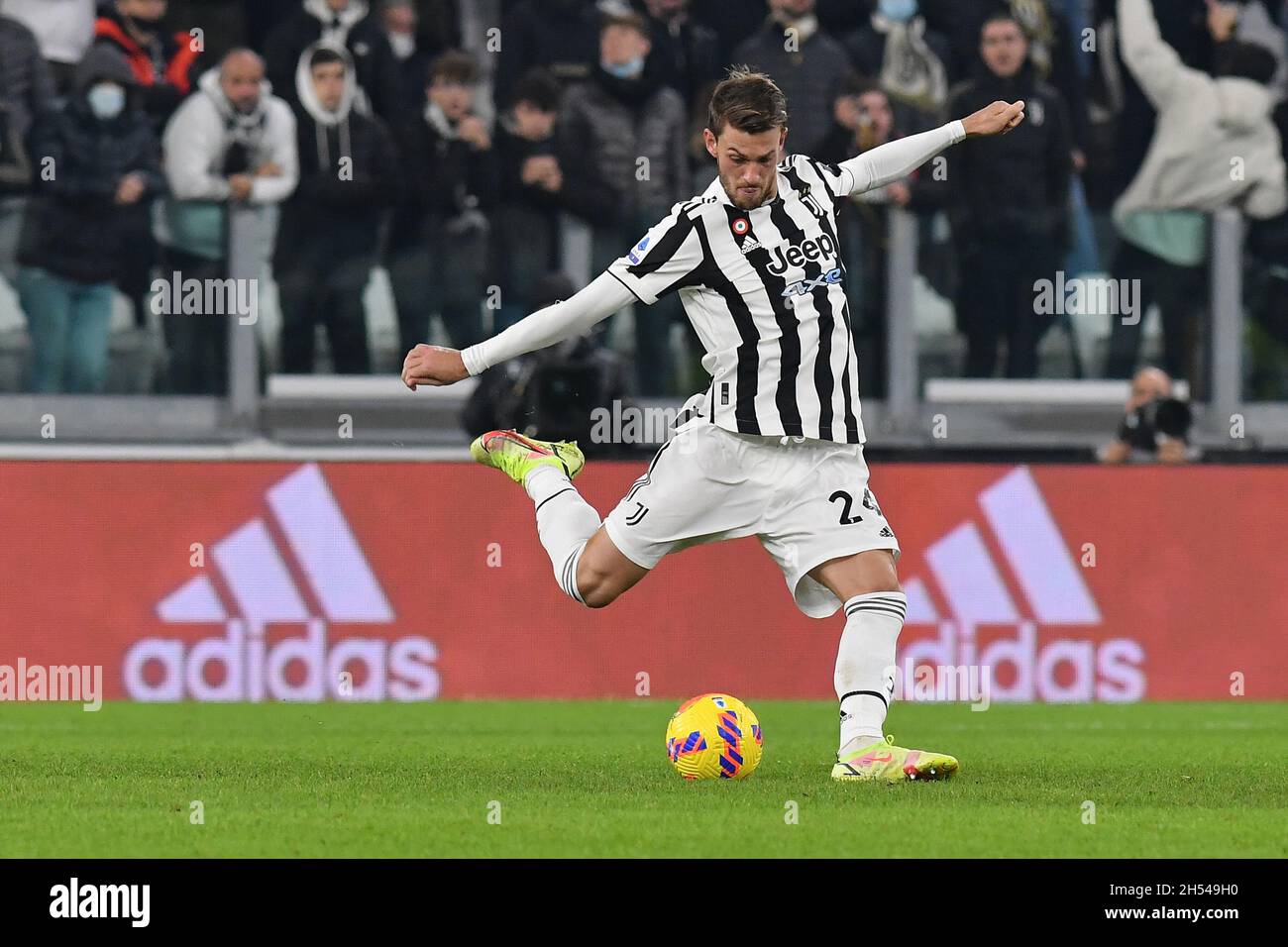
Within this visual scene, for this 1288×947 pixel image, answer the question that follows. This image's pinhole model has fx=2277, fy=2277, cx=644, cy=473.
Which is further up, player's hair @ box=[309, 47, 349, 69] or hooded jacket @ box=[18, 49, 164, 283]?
player's hair @ box=[309, 47, 349, 69]

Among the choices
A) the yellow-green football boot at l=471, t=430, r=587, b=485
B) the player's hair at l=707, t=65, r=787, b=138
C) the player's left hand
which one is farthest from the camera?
the yellow-green football boot at l=471, t=430, r=587, b=485

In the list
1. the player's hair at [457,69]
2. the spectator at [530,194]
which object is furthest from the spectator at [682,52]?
the player's hair at [457,69]

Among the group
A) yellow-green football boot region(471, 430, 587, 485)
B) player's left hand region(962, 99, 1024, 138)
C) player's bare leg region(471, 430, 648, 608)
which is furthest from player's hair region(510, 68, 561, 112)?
player's left hand region(962, 99, 1024, 138)

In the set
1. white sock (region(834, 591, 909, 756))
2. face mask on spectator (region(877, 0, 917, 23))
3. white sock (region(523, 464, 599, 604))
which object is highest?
face mask on spectator (region(877, 0, 917, 23))

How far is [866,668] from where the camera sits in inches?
305

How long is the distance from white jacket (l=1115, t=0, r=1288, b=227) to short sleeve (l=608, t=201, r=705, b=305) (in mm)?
7322

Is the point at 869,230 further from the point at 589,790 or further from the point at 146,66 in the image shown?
the point at 589,790

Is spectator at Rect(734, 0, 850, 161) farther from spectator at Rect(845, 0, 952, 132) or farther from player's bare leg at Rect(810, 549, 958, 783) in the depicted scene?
player's bare leg at Rect(810, 549, 958, 783)

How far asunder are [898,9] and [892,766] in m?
8.07

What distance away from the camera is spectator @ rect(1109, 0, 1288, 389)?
14320 mm

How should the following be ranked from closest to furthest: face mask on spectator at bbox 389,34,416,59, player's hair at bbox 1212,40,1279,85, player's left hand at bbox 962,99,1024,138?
player's left hand at bbox 962,99,1024,138 < face mask on spectator at bbox 389,34,416,59 < player's hair at bbox 1212,40,1279,85
